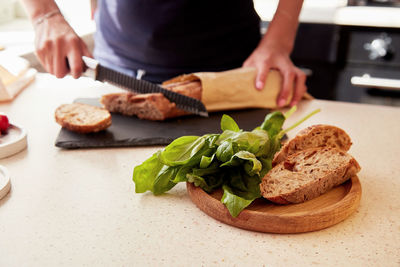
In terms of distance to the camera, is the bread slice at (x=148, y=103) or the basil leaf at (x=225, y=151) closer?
the basil leaf at (x=225, y=151)

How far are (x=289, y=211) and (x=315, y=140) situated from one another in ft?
0.72

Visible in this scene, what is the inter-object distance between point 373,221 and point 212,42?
997 mm

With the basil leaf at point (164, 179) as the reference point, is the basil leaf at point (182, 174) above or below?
above

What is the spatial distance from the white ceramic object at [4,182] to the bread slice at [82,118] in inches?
10.6

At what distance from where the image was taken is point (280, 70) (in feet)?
4.93

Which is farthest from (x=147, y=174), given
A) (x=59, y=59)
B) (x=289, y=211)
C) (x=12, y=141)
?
(x=59, y=59)

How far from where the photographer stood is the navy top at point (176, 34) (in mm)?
1574

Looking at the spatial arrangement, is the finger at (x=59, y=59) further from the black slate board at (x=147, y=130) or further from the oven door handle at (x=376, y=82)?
the oven door handle at (x=376, y=82)

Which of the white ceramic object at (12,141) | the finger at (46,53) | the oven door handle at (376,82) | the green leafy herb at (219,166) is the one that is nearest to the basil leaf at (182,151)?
the green leafy herb at (219,166)

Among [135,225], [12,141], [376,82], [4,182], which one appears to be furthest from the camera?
[376,82]

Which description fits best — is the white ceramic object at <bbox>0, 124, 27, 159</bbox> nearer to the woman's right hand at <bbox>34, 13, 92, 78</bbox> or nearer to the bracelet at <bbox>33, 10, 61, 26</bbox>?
the woman's right hand at <bbox>34, 13, 92, 78</bbox>

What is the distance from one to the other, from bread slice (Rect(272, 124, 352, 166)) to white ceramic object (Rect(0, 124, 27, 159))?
61 centimetres

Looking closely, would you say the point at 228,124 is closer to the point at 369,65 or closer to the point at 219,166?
the point at 219,166

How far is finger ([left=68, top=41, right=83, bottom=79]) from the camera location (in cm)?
135
